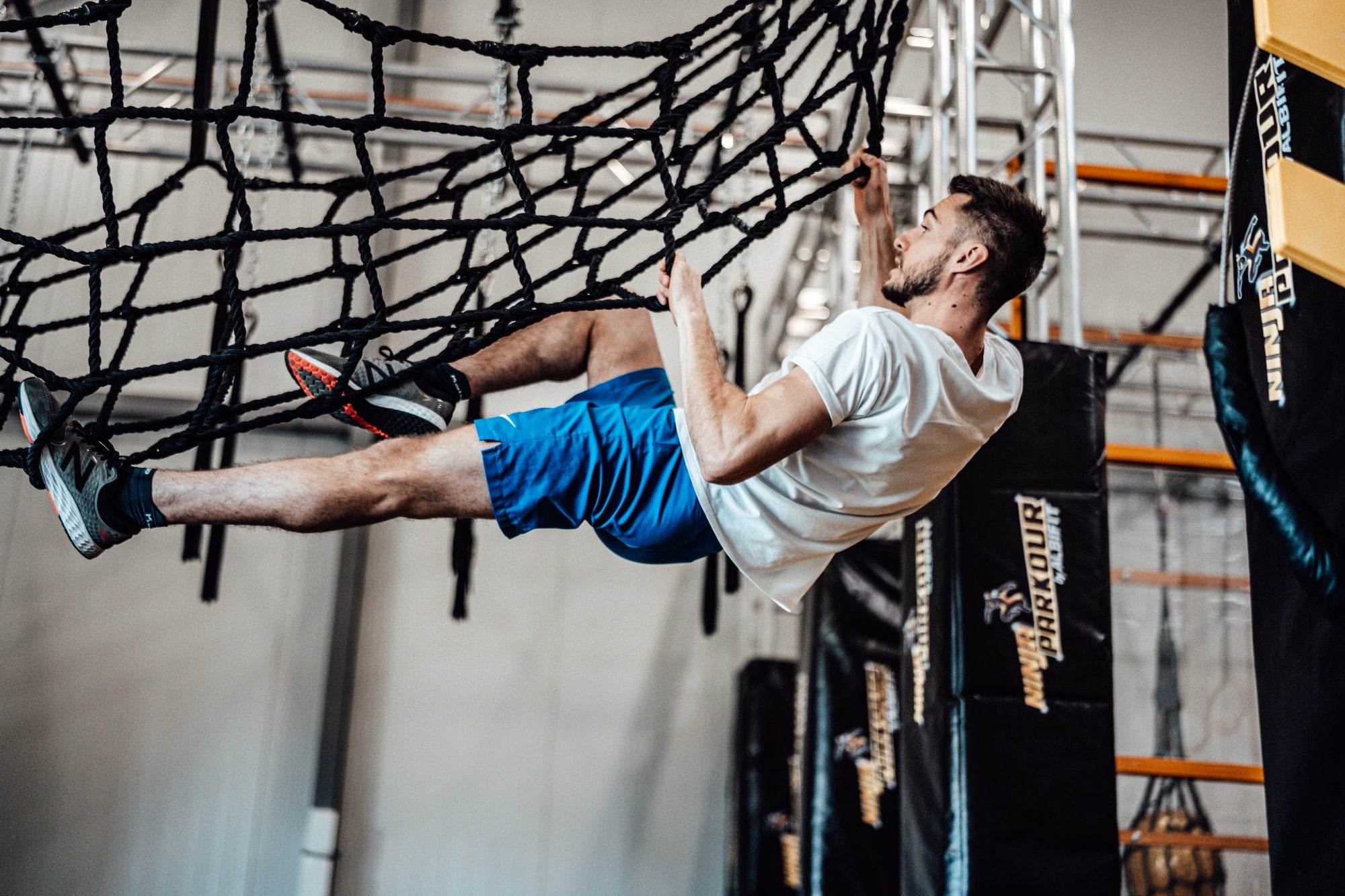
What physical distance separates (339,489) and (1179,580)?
3125 millimetres

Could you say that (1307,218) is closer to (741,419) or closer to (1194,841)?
(741,419)

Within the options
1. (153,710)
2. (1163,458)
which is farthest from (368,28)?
Result: (153,710)

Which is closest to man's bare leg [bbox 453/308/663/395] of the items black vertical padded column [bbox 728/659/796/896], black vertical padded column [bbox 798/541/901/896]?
black vertical padded column [bbox 798/541/901/896]

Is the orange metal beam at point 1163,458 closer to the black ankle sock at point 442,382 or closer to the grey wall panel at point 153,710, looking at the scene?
the black ankle sock at point 442,382

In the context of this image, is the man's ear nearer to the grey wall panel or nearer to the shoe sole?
the shoe sole

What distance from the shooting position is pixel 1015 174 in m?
3.49

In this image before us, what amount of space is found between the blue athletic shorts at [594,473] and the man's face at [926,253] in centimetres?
44

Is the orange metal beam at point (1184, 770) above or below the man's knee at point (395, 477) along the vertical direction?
below

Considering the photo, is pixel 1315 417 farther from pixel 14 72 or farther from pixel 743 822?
pixel 14 72

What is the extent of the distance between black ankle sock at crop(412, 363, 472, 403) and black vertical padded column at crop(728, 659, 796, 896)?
138 inches

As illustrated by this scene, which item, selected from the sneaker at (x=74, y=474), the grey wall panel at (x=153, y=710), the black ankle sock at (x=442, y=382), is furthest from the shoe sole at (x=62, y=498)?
the grey wall panel at (x=153, y=710)

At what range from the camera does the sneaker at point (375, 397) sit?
1896 millimetres

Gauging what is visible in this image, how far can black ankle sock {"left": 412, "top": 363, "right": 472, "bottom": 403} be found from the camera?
6.54ft

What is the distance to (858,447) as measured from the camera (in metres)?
1.76
